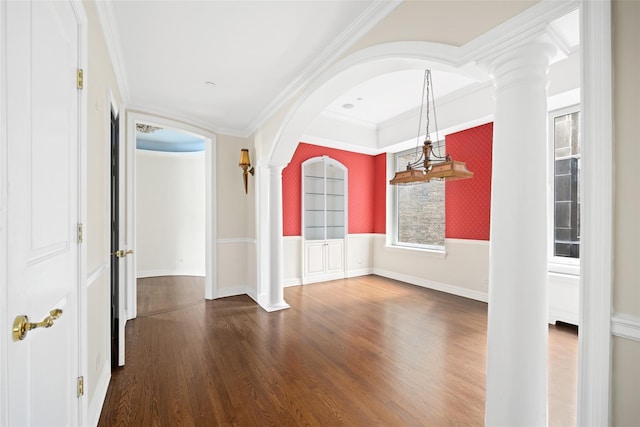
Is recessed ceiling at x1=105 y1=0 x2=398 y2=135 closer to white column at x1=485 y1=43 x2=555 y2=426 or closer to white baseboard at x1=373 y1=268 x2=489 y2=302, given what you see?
white column at x1=485 y1=43 x2=555 y2=426

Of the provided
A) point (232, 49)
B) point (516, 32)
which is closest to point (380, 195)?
point (232, 49)

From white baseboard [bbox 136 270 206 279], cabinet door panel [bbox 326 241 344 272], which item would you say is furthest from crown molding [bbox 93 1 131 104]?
white baseboard [bbox 136 270 206 279]

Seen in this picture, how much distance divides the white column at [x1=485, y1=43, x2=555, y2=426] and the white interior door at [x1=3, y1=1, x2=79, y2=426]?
1834 millimetres

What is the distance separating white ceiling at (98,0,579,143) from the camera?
2068 millimetres

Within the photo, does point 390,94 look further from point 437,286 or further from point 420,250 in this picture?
point 437,286

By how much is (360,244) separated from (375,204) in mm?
966

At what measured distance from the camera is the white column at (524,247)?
129cm

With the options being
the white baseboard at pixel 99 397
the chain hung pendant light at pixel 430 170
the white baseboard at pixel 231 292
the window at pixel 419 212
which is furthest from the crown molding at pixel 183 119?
the window at pixel 419 212

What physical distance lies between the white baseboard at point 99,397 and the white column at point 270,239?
6.67 feet

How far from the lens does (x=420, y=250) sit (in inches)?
213

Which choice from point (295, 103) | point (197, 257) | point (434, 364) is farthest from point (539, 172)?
point (197, 257)

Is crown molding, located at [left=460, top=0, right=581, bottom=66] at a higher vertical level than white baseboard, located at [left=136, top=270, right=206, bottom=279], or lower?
higher

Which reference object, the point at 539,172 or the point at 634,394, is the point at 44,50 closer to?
the point at 539,172

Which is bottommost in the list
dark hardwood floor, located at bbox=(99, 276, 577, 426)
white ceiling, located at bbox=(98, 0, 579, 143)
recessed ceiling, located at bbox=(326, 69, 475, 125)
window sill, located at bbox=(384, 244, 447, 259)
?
dark hardwood floor, located at bbox=(99, 276, 577, 426)
